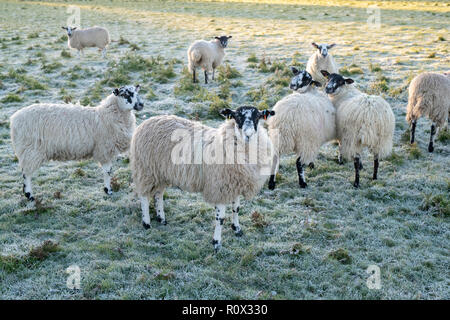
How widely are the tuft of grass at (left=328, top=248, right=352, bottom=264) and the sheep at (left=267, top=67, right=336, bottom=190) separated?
2.09 metres

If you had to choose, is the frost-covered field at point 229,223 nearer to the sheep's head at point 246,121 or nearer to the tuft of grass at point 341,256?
the tuft of grass at point 341,256

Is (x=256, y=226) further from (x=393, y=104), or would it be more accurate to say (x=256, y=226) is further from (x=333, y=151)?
(x=393, y=104)

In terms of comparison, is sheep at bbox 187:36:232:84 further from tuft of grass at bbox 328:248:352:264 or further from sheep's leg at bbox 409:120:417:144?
tuft of grass at bbox 328:248:352:264

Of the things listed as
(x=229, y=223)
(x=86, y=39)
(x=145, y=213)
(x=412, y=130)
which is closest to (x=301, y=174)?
(x=229, y=223)

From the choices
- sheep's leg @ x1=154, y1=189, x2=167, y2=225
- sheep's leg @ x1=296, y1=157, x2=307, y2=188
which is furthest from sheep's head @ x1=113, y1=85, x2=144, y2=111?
sheep's leg @ x1=296, y1=157, x2=307, y2=188

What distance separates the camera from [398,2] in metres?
34.2

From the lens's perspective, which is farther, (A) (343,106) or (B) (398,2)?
(B) (398,2)

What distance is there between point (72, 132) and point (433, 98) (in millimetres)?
7114

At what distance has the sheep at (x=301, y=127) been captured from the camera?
22.7 feet

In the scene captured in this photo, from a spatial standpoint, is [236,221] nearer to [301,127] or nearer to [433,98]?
[301,127]

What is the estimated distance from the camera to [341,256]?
5.23m

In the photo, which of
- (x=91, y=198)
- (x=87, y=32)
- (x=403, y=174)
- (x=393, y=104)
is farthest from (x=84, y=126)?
(x=87, y=32)
